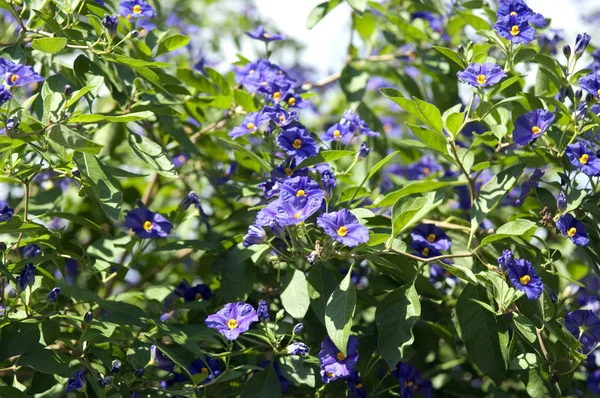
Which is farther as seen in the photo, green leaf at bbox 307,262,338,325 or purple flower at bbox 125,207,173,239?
purple flower at bbox 125,207,173,239

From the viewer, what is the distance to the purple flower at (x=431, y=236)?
2.31 metres

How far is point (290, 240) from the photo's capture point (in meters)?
2.16

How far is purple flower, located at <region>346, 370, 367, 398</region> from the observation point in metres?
2.20

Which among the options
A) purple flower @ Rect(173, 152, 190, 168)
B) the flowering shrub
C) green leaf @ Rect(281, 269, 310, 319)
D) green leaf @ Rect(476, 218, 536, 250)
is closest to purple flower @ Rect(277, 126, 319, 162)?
the flowering shrub

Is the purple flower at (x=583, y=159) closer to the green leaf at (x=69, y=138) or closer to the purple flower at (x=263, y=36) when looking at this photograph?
the purple flower at (x=263, y=36)

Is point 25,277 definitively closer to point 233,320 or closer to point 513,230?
point 233,320

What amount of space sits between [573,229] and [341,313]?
77 centimetres

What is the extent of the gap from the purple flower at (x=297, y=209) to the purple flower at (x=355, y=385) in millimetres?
584

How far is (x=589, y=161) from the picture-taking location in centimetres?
216

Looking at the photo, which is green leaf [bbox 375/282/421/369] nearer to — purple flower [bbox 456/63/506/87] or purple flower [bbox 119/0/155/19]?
purple flower [bbox 456/63/506/87]

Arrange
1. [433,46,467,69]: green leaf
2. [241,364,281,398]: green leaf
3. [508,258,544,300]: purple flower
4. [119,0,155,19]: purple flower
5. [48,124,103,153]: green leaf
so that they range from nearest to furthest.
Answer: [48,124,103,153]: green leaf → [508,258,544,300]: purple flower → [241,364,281,398]: green leaf → [433,46,467,69]: green leaf → [119,0,155,19]: purple flower

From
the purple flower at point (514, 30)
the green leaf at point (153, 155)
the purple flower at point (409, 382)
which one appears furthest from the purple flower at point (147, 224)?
the purple flower at point (514, 30)

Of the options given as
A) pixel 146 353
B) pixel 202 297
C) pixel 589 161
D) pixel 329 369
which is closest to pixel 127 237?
pixel 202 297

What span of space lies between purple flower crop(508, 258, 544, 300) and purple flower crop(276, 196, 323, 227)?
57 centimetres
